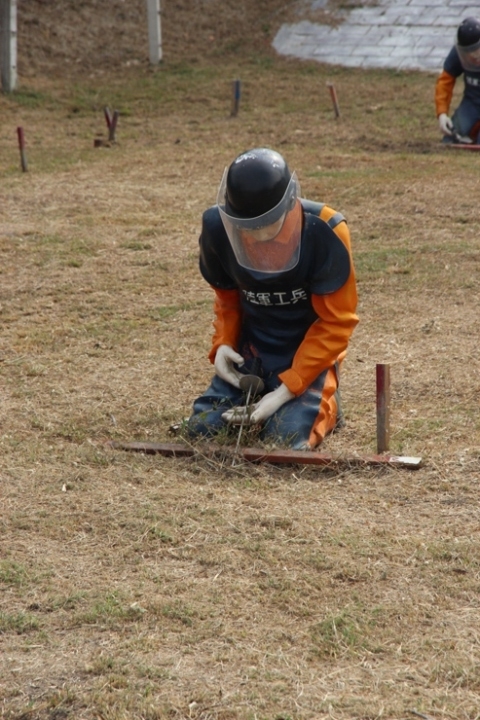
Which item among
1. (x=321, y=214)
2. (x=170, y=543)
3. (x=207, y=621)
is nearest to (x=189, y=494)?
(x=170, y=543)

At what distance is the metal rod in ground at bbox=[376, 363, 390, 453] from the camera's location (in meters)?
4.37

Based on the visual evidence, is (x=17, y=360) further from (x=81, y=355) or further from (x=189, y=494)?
(x=189, y=494)

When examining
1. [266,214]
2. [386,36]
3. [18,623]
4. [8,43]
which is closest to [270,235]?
[266,214]

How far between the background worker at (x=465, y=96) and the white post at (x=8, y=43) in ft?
18.9

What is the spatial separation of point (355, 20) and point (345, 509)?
12725mm

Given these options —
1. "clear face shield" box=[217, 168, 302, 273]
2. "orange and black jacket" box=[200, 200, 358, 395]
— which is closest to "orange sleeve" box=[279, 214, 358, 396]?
"orange and black jacket" box=[200, 200, 358, 395]

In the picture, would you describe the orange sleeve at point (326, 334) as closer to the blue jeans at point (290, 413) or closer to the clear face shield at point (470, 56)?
the blue jeans at point (290, 413)

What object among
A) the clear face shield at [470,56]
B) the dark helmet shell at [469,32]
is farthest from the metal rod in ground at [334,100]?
the dark helmet shell at [469,32]

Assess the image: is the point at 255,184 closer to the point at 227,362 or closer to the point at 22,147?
the point at 227,362

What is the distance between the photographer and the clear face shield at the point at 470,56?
10.3 metres

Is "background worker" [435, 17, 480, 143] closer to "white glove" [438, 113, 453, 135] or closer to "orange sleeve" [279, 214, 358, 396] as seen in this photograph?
"white glove" [438, 113, 453, 135]

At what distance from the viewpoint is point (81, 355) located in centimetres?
595

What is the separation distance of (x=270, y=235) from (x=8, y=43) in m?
10.3

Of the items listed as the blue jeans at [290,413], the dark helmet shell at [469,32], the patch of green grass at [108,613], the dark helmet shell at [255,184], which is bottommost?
the patch of green grass at [108,613]
